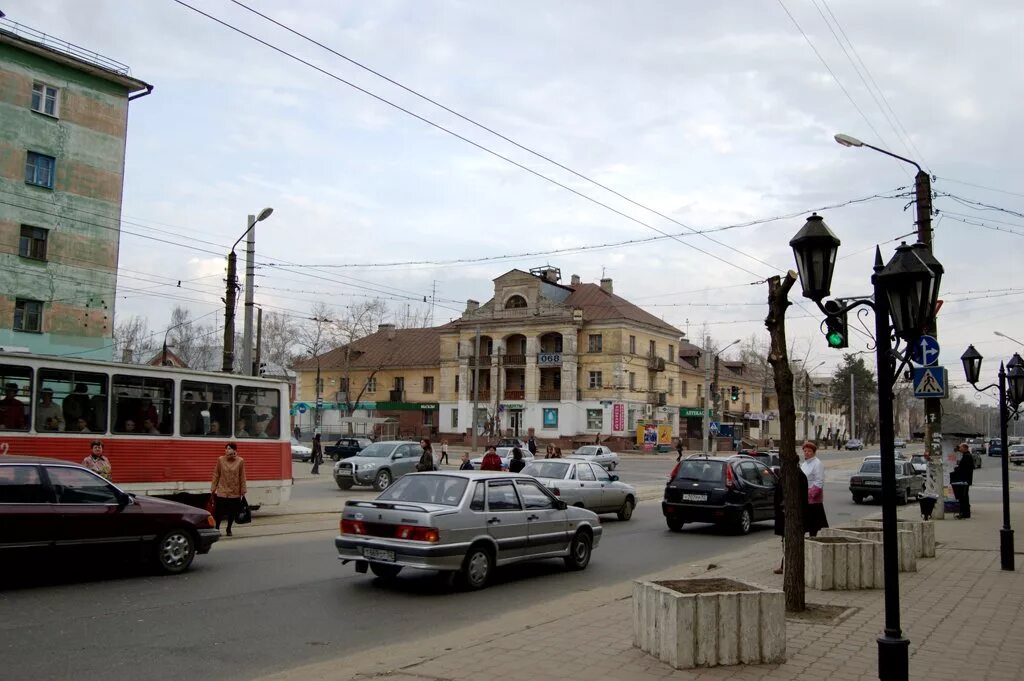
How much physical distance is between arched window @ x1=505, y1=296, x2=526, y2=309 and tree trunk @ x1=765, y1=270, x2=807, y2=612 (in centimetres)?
6468

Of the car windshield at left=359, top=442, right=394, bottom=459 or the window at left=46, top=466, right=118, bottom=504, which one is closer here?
the window at left=46, top=466, right=118, bottom=504

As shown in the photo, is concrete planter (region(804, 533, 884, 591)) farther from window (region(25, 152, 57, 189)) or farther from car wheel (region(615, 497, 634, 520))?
window (region(25, 152, 57, 189))

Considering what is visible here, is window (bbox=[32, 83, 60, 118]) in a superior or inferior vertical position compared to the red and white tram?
superior

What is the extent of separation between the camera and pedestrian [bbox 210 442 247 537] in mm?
15031

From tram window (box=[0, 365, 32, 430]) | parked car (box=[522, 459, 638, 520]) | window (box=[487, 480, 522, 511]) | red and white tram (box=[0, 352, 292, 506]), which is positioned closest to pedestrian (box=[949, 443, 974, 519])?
parked car (box=[522, 459, 638, 520])

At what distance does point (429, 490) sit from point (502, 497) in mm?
1008

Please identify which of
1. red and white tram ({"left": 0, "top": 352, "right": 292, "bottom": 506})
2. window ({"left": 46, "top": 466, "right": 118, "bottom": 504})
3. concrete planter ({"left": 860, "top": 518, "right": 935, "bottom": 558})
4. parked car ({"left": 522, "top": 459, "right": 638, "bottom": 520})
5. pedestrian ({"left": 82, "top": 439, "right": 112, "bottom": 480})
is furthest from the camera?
parked car ({"left": 522, "top": 459, "right": 638, "bottom": 520})

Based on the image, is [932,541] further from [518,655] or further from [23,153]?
[23,153]

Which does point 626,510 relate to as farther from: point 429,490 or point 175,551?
point 175,551

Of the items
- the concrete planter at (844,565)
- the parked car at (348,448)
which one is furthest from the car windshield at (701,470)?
the parked car at (348,448)

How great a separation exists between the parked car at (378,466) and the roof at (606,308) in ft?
135

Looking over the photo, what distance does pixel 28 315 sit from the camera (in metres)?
34.7

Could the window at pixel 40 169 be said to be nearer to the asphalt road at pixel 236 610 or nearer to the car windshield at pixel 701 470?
the asphalt road at pixel 236 610

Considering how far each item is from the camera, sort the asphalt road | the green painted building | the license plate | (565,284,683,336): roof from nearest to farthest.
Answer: the asphalt road → the license plate → the green painted building → (565,284,683,336): roof
